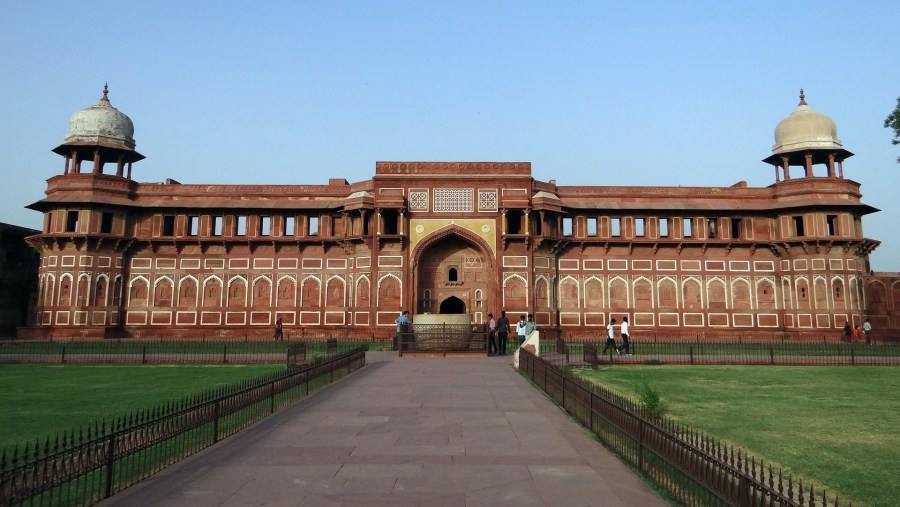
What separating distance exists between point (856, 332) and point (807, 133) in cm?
1121

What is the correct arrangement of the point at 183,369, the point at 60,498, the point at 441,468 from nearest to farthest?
the point at 60,498 < the point at 441,468 < the point at 183,369

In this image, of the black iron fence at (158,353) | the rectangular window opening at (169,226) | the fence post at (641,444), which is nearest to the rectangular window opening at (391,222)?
the black iron fence at (158,353)

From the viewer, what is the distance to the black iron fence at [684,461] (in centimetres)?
367

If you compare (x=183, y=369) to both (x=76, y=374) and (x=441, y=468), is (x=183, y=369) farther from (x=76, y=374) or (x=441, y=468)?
(x=441, y=468)

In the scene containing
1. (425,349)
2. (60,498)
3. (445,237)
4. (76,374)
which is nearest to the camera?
(60,498)

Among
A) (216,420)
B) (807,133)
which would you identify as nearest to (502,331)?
(216,420)

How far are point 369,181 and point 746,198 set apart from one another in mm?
21622

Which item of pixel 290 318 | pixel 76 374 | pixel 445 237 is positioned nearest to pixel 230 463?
pixel 76 374

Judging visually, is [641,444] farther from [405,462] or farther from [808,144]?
[808,144]

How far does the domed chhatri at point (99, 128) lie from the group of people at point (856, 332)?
129 feet

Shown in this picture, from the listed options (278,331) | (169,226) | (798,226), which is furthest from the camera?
(169,226)

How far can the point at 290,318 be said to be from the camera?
98.4ft

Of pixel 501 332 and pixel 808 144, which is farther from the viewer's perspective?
pixel 808 144

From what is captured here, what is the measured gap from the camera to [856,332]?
27047 millimetres
